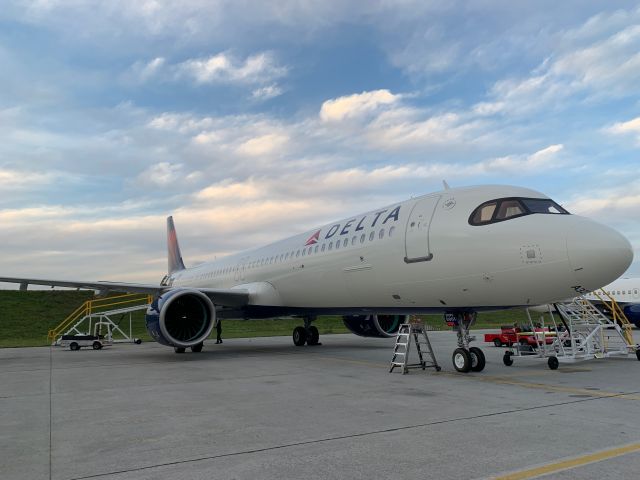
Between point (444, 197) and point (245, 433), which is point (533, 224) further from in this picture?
point (245, 433)

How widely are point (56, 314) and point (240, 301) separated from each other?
29.4 metres

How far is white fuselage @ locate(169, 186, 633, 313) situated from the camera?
315 inches

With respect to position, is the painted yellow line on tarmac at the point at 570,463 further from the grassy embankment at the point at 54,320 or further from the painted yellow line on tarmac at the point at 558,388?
the grassy embankment at the point at 54,320

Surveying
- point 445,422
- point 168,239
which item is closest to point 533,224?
point 445,422

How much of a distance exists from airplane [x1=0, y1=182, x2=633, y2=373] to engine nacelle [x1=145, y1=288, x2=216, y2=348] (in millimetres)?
35

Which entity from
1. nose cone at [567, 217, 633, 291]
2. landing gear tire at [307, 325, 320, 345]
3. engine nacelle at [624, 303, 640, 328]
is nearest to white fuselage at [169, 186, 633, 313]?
nose cone at [567, 217, 633, 291]

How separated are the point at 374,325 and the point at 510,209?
9883 millimetres

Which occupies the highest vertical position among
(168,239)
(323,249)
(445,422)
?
(168,239)

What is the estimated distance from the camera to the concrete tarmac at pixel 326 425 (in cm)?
409

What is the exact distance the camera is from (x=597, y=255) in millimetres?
7758

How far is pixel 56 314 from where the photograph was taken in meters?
40.2

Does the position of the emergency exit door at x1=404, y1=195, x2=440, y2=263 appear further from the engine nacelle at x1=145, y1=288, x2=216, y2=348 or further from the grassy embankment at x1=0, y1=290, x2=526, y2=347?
the grassy embankment at x1=0, y1=290, x2=526, y2=347

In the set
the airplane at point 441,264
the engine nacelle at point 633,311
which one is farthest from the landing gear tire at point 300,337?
the engine nacelle at point 633,311

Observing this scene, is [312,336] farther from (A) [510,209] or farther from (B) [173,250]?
(B) [173,250]
